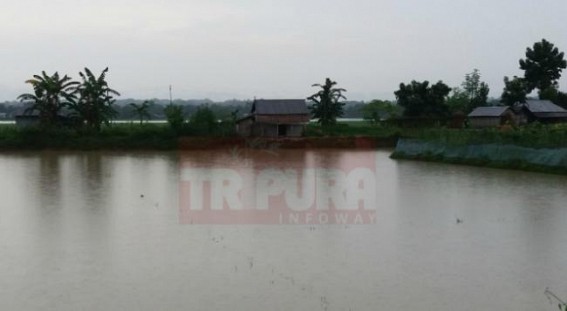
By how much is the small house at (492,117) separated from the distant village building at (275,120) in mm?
7705

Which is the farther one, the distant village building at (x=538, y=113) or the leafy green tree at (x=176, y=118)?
the distant village building at (x=538, y=113)

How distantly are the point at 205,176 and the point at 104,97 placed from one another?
13.6m

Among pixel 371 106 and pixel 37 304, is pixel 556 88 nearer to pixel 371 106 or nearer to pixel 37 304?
pixel 371 106

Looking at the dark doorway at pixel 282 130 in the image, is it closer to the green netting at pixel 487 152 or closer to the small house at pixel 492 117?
the green netting at pixel 487 152

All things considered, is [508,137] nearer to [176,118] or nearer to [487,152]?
[487,152]

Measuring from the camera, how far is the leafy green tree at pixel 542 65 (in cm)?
3497

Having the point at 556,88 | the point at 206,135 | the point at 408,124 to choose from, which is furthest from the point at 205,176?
the point at 556,88

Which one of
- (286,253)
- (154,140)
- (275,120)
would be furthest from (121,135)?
(286,253)

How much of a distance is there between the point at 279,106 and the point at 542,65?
55.3 feet

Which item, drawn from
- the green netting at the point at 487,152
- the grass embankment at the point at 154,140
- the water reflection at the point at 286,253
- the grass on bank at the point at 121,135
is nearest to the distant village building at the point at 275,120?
the grass on bank at the point at 121,135

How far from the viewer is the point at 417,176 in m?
14.9

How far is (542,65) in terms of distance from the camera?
116ft

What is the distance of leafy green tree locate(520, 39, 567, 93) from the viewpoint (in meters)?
35.0

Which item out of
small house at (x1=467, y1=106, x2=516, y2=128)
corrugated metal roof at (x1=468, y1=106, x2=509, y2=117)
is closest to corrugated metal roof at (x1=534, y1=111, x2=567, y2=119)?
small house at (x1=467, y1=106, x2=516, y2=128)
